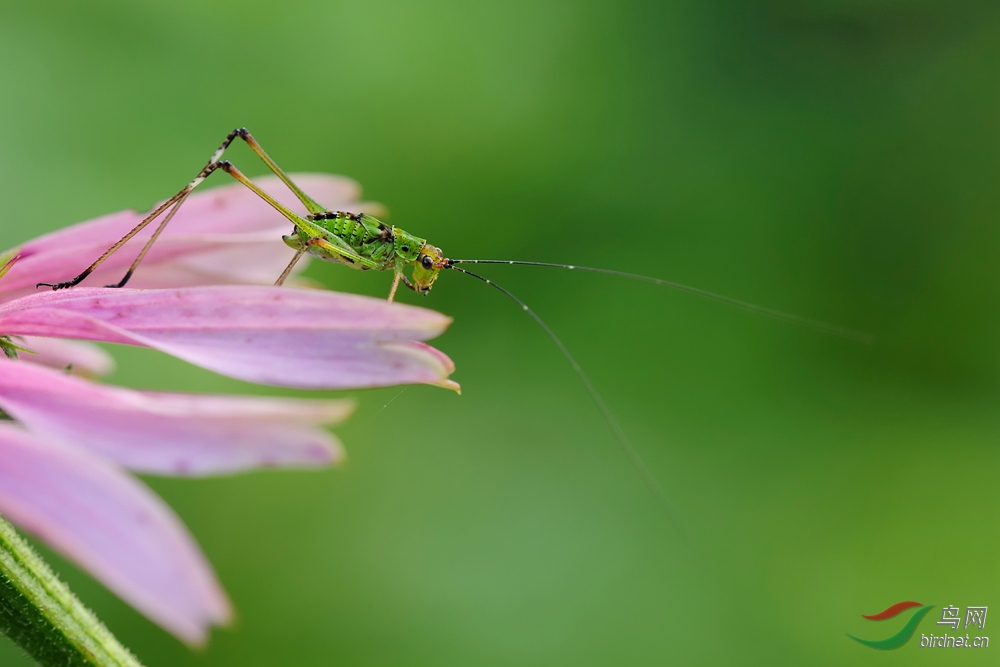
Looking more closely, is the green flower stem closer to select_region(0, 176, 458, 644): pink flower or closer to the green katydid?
select_region(0, 176, 458, 644): pink flower

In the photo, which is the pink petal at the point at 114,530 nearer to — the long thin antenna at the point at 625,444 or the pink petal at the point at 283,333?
the pink petal at the point at 283,333

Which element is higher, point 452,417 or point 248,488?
point 452,417

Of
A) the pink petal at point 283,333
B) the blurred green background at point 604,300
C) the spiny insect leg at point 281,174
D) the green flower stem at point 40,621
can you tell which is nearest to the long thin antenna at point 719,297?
the blurred green background at point 604,300

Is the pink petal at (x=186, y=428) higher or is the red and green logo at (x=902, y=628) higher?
the red and green logo at (x=902, y=628)

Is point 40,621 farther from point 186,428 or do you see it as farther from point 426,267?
point 426,267

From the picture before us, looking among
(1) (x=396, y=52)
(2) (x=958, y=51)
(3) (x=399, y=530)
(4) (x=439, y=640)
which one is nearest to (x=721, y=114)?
(2) (x=958, y=51)

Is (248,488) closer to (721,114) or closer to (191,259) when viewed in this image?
(191,259)

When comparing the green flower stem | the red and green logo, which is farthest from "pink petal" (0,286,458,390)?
the red and green logo
